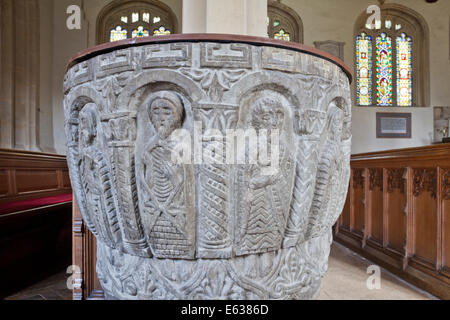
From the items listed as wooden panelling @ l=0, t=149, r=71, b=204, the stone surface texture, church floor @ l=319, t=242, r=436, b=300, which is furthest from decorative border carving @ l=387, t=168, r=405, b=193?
wooden panelling @ l=0, t=149, r=71, b=204

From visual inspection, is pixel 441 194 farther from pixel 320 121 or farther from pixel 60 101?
pixel 60 101

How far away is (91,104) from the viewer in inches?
49.9

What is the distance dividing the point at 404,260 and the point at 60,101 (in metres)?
7.34

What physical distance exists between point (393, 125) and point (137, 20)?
7.70 metres

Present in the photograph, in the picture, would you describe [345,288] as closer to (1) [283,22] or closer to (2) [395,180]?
(2) [395,180]

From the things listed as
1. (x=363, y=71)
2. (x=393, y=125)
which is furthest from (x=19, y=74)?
(x=393, y=125)

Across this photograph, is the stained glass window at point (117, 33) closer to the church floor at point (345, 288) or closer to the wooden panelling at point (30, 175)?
the wooden panelling at point (30, 175)

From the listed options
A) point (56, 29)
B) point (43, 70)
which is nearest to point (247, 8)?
point (43, 70)

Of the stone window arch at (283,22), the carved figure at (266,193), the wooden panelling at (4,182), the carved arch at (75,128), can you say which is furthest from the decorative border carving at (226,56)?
the stone window arch at (283,22)

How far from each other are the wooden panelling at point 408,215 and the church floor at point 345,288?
0.13 metres

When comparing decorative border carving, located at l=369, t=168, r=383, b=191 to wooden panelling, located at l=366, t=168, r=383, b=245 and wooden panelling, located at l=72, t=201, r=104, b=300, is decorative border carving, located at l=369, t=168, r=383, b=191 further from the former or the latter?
wooden panelling, located at l=72, t=201, r=104, b=300

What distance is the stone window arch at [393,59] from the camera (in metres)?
8.53

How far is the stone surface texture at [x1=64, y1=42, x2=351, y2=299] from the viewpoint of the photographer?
43.2 inches

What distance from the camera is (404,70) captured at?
8719 mm
